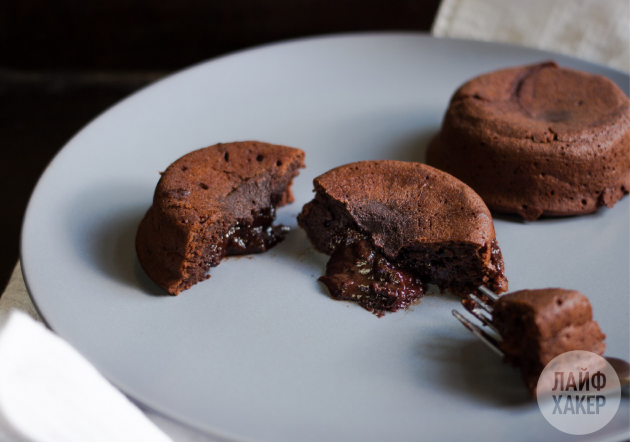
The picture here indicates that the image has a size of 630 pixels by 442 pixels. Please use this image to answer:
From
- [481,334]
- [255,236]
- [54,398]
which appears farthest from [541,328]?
[54,398]

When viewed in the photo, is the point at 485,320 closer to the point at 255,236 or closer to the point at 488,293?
the point at 488,293

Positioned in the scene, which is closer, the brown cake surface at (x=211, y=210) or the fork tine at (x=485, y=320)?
the fork tine at (x=485, y=320)

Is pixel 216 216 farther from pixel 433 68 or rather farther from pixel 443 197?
pixel 433 68

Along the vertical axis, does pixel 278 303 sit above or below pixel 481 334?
below

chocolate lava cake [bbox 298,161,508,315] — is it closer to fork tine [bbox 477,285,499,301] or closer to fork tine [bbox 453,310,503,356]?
fork tine [bbox 477,285,499,301]

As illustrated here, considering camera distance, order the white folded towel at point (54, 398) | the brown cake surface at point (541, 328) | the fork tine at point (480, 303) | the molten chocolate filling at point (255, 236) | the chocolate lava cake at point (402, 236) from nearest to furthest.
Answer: the white folded towel at point (54, 398) < the brown cake surface at point (541, 328) < the fork tine at point (480, 303) < the chocolate lava cake at point (402, 236) < the molten chocolate filling at point (255, 236)

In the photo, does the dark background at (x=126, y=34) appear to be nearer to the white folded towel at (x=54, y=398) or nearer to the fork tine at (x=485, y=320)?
the white folded towel at (x=54, y=398)

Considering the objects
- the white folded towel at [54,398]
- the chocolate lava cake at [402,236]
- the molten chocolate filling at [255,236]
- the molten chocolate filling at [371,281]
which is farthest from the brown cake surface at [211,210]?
the white folded towel at [54,398]
